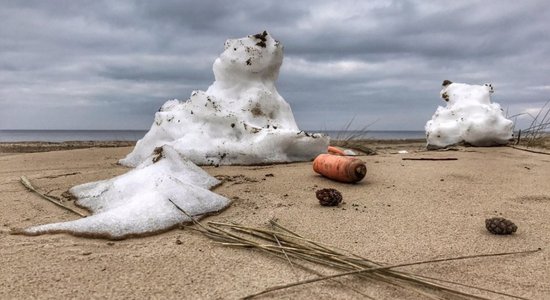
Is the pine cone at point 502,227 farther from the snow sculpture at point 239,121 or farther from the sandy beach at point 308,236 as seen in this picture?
the snow sculpture at point 239,121

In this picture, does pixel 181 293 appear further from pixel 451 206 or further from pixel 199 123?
pixel 199 123

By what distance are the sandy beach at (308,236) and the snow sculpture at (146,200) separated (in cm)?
7

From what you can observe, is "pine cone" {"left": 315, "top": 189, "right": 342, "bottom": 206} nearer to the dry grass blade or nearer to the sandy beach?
the sandy beach

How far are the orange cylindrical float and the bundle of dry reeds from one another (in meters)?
1.21

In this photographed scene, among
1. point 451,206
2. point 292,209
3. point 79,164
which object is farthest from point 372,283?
point 79,164

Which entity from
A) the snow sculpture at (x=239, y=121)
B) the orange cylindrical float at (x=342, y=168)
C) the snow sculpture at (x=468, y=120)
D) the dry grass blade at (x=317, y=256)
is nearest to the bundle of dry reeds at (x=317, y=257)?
the dry grass blade at (x=317, y=256)

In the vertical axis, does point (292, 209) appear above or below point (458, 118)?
below

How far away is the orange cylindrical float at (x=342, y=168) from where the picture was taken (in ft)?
11.2

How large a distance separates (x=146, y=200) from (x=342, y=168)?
1.62m

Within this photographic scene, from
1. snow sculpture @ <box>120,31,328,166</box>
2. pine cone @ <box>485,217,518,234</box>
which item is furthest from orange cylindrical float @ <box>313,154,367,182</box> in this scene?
pine cone @ <box>485,217,518,234</box>

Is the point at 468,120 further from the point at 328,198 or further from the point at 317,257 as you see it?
the point at 317,257

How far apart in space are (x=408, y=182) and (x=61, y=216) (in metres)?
2.51

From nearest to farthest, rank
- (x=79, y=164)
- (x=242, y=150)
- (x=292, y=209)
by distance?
1. (x=292, y=209)
2. (x=242, y=150)
3. (x=79, y=164)

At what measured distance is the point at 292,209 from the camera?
270cm
